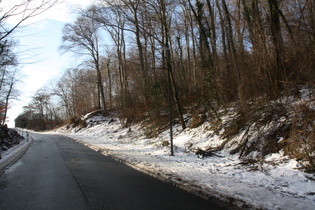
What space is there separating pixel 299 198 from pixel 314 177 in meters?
1.02

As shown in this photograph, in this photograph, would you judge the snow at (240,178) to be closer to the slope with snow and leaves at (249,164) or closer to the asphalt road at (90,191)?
the slope with snow and leaves at (249,164)

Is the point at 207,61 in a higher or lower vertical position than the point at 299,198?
higher

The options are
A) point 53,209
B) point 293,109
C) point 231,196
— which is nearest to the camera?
point 53,209

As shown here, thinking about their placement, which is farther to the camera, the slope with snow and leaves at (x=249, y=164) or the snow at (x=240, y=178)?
the slope with snow and leaves at (x=249, y=164)

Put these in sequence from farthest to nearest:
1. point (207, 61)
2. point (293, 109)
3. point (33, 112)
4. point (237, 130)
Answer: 1. point (33, 112)
2. point (207, 61)
3. point (237, 130)
4. point (293, 109)

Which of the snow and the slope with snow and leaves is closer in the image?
the snow

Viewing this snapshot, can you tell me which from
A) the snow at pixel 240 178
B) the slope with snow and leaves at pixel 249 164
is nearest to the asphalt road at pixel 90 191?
the snow at pixel 240 178

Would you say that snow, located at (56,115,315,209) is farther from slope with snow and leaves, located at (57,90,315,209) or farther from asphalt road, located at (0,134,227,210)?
asphalt road, located at (0,134,227,210)

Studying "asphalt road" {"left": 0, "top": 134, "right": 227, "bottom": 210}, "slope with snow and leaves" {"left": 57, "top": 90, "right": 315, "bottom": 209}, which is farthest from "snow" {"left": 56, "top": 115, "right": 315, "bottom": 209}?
"asphalt road" {"left": 0, "top": 134, "right": 227, "bottom": 210}

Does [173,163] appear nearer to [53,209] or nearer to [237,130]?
[237,130]

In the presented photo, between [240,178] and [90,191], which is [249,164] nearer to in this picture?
[240,178]

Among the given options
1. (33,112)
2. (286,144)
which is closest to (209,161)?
(286,144)

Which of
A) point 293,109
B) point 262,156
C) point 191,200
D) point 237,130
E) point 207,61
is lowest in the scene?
point 191,200

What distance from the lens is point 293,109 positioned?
7.63m
